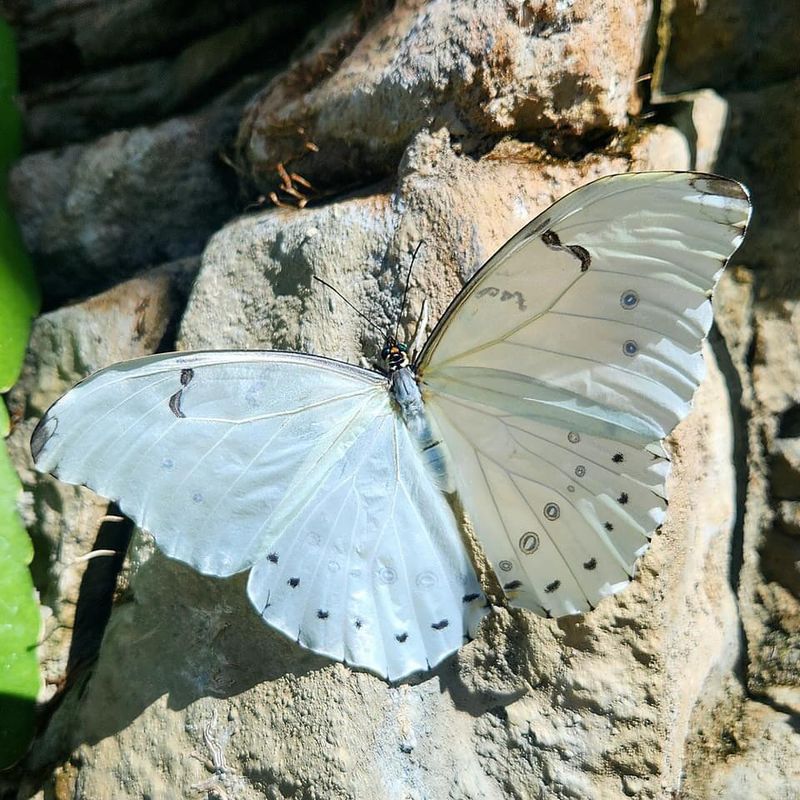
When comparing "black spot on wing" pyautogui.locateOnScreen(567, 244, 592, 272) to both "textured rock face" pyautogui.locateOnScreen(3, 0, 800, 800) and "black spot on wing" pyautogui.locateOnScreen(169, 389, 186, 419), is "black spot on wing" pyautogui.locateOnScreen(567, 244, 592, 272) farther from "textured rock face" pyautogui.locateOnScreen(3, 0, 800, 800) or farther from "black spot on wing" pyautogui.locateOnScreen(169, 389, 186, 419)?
"black spot on wing" pyautogui.locateOnScreen(169, 389, 186, 419)

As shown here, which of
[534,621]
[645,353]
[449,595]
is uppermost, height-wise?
[645,353]

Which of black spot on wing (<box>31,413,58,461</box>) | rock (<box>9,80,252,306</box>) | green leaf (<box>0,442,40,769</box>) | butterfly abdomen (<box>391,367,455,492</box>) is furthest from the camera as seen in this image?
rock (<box>9,80,252,306</box>)

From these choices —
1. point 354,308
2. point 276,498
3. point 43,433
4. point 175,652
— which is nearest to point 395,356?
point 354,308

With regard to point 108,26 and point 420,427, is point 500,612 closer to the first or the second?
point 420,427

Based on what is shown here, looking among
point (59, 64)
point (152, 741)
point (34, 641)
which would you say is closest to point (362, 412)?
point (152, 741)

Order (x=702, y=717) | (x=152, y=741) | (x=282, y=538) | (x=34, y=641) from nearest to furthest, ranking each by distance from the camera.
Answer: (x=282, y=538) < (x=702, y=717) < (x=152, y=741) < (x=34, y=641)

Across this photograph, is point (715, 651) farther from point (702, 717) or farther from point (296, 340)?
point (296, 340)

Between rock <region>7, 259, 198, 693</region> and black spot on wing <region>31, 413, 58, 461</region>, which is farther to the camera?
rock <region>7, 259, 198, 693</region>

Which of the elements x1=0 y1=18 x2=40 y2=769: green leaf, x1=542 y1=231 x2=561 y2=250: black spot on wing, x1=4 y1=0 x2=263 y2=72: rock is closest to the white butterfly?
x1=542 y1=231 x2=561 y2=250: black spot on wing
